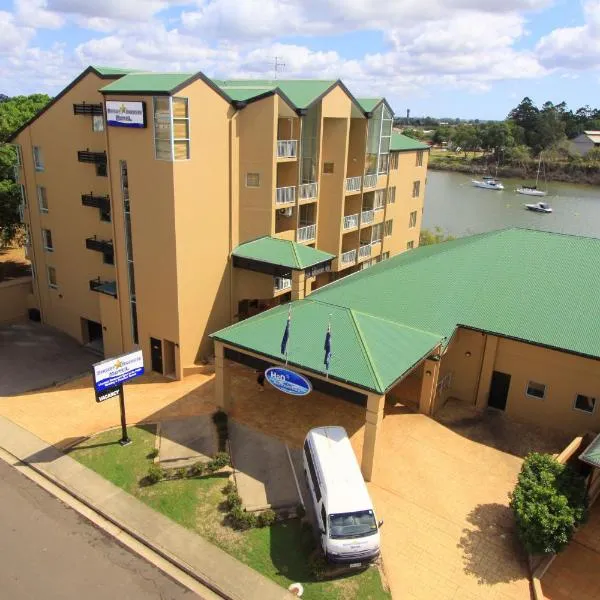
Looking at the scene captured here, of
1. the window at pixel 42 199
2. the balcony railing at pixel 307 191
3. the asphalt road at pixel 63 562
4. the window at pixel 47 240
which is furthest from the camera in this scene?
the window at pixel 47 240

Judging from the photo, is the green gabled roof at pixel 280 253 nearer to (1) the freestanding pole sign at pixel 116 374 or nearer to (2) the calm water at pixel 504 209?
(1) the freestanding pole sign at pixel 116 374

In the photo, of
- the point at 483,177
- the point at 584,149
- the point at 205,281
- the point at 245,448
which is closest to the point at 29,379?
the point at 205,281

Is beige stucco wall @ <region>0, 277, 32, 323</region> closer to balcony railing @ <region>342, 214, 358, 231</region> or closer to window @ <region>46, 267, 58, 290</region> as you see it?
window @ <region>46, 267, 58, 290</region>

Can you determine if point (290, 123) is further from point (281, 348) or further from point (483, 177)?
point (483, 177)

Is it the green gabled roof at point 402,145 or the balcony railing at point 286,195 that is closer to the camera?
the balcony railing at point 286,195

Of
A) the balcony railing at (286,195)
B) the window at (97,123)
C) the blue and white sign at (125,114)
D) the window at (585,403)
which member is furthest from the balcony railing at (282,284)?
the window at (585,403)

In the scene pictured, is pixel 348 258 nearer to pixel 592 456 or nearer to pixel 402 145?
pixel 402 145
